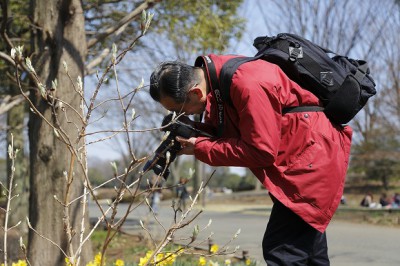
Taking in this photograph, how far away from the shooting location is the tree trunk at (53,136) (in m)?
4.92

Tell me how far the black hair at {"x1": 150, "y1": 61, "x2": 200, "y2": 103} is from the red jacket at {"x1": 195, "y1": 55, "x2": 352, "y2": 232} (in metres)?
0.12

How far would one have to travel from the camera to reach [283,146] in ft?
8.61

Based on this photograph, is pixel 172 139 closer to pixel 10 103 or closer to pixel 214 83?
pixel 214 83

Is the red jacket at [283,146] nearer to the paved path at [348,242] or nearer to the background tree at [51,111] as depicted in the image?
the background tree at [51,111]

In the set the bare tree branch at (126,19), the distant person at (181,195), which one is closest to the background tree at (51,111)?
the bare tree branch at (126,19)

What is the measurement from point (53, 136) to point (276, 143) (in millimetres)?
2977

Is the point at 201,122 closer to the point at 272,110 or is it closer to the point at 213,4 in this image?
the point at 272,110

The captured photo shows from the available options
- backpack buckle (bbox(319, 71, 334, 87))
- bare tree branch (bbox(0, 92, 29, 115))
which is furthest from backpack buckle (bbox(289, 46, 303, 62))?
bare tree branch (bbox(0, 92, 29, 115))

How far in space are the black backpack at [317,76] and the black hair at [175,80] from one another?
108mm

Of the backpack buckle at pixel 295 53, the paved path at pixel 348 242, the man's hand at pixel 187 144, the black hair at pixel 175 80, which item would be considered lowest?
the paved path at pixel 348 242

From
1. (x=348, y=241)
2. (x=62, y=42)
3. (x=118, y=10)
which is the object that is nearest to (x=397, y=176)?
(x=348, y=241)

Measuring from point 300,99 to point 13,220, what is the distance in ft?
36.6

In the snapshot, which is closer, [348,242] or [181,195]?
[181,195]

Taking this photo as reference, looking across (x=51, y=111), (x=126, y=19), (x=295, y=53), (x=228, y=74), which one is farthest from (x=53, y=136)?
(x=295, y=53)
